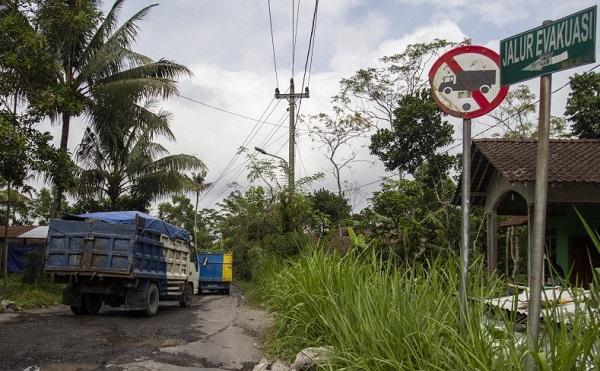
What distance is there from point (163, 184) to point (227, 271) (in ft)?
16.3

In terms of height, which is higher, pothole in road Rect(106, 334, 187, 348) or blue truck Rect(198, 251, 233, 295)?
blue truck Rect(198, 251, 233, 295)

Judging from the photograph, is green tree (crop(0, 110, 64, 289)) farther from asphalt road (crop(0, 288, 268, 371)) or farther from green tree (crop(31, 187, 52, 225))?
green tree (crop(31, 187, 52, 225))

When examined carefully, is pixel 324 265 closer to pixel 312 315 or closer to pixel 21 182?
pixel 312 315

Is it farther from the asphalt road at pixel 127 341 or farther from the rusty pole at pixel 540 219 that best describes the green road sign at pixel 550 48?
the asphalt road at pixel 127 341

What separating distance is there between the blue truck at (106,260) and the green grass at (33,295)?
2.13m

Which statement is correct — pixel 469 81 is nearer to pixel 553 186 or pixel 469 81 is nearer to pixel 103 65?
pixel 553 186

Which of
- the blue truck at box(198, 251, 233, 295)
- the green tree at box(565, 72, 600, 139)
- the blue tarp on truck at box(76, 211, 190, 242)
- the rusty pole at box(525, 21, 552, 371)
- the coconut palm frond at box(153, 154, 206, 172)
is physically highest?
the green tree at box(565, 72, 600, 139)

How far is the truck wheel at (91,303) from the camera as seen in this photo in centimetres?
1496

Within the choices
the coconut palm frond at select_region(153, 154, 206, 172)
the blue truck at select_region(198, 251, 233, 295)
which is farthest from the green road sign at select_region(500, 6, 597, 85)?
the blue truck at select_region(198, 251, 233, 295)

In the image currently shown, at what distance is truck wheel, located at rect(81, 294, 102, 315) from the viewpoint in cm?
1496

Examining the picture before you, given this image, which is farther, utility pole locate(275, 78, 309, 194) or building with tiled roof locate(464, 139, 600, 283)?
utility pole locate(275, 78, 309, 194)

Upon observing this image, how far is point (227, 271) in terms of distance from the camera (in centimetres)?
2700

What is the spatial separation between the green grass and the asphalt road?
2.86 ft

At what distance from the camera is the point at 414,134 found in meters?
28.8
